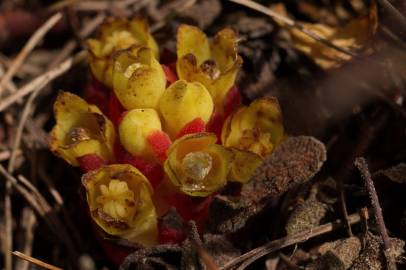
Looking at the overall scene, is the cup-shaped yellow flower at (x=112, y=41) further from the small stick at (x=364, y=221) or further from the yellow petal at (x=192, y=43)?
the small stick at (x=364, y=221)

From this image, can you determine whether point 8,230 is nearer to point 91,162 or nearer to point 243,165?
point 91,162

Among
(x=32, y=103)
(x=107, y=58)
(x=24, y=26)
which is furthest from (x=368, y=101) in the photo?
(x=24, y=26)

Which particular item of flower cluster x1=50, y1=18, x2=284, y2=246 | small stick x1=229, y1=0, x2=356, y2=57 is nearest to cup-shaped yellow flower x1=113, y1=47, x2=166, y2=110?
flower cluster x1=50, y1=18, x2=284, y2=246

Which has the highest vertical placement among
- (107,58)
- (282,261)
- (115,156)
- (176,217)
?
(107,58)

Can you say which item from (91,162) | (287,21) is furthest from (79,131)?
(287,21)

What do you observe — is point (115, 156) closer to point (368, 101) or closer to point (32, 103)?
point (32, 103)
